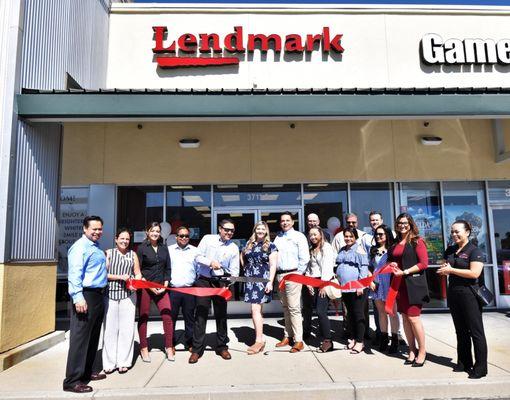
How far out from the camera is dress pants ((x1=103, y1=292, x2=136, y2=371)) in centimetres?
510

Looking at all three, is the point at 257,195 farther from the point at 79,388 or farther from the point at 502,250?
the point at 79,388

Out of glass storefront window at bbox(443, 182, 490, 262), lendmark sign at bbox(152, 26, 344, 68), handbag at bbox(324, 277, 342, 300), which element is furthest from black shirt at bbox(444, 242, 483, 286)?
lendmark sign at bbox(152, 26, 344, 68)

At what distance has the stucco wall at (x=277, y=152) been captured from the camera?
9352mm

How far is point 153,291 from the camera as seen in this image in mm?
5461

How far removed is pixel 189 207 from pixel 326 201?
122 inches

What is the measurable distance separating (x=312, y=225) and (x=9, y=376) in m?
4.45

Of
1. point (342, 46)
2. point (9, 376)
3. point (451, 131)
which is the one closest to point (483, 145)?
point (451, 131)

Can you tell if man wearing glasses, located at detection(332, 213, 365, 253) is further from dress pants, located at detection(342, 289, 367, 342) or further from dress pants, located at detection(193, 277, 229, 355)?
dress pants, located at detection(193, 277, 229, 355)

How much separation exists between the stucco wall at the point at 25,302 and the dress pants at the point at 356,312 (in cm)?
451

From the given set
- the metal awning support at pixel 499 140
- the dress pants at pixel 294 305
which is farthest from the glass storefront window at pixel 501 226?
the dress pants at pixel 294 305

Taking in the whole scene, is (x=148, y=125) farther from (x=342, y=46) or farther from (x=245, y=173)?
(x=342, y=46)

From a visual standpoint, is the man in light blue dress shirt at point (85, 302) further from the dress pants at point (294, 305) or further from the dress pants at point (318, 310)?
the dress pants at point (318, 310)

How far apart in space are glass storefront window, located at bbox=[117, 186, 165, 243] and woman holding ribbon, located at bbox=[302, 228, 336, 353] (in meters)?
4.37

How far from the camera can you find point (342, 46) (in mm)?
9961
